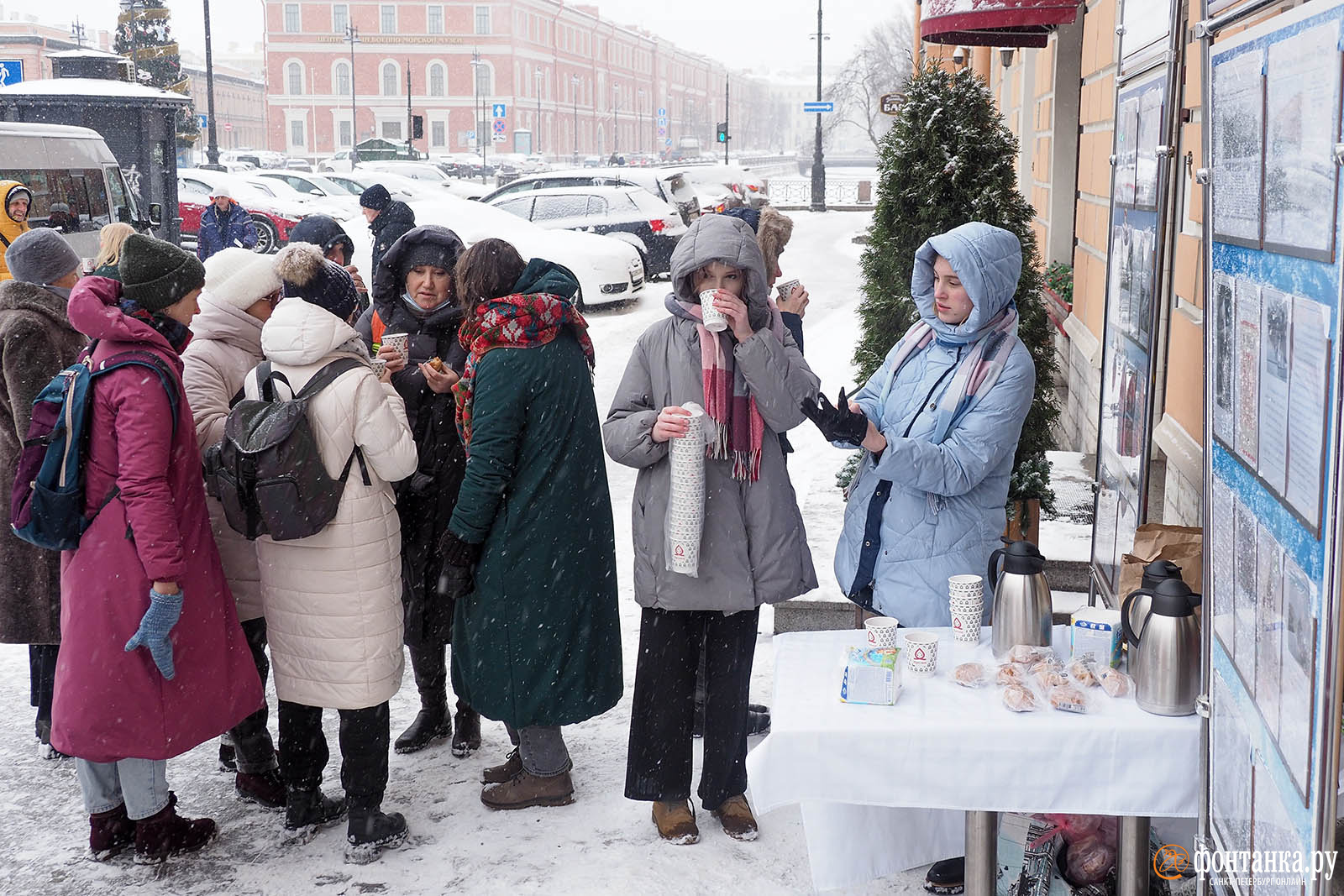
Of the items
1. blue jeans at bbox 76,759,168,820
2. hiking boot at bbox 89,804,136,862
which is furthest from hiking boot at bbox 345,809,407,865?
hiking boot at bbox 89,804,136,862

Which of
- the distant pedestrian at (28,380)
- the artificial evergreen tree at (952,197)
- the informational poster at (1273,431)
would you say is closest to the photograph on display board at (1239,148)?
the informational poster at (1273,431)

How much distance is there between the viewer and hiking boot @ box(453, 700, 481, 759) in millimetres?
4246

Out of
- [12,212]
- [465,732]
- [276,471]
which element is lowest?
[465,732]

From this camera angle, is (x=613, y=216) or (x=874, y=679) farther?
(x=613, y=216)

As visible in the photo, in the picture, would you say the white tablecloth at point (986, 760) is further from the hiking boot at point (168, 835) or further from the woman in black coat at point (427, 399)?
the hiking boot at point (168, 835)

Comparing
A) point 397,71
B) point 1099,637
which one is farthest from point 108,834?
point 397,71

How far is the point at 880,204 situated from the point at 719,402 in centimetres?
232

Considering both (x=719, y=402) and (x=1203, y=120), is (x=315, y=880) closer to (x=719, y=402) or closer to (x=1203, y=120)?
(x=719, y=402)

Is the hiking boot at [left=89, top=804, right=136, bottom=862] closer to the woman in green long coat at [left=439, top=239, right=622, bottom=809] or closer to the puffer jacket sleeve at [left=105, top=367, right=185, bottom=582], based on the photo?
the puffer jacket sleeve at [left=105, top=367, right=185, bottom=582]

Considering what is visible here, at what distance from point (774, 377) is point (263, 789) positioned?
2.20 meters

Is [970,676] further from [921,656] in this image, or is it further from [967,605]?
[967,605]

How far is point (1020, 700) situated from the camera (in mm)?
2564

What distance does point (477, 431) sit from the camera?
3.49m

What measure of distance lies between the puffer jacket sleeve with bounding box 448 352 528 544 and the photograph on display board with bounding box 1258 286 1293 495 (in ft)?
6.80
